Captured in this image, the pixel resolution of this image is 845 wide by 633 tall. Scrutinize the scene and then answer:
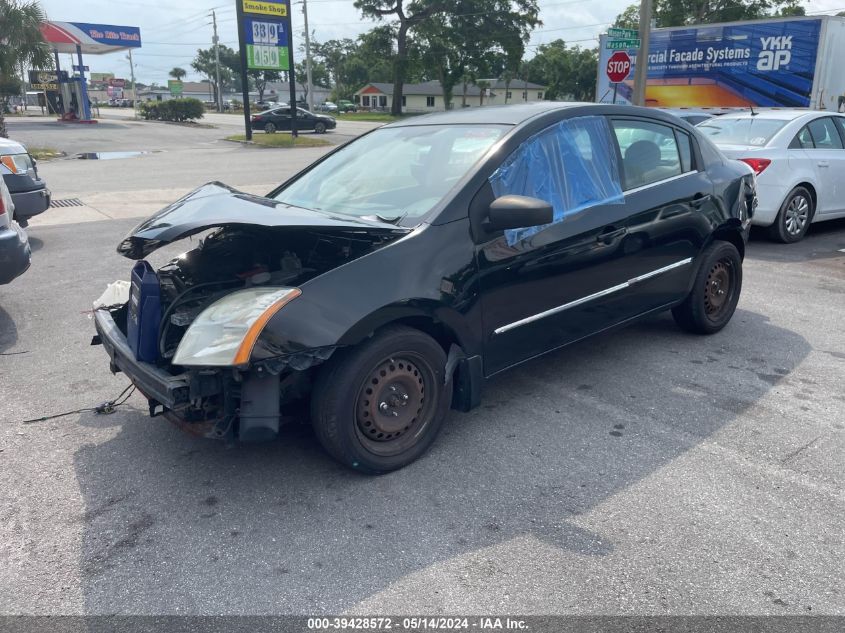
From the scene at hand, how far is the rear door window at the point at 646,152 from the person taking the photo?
14.5ft

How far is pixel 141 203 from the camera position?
38.3 ft

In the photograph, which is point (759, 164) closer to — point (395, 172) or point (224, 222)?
point (395, 172)

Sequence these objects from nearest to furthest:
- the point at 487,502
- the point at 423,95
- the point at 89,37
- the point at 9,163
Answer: the point at 487,502 < the point at 9,163 < the point at 89,37 < the point at 423,95

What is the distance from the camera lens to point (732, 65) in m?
17.3

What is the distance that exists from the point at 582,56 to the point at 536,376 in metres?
87.0

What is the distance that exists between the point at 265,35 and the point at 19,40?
9.64 m

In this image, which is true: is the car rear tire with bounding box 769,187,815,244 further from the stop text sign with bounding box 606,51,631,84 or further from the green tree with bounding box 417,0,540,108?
the green tree with bounding box 417,0,540,108

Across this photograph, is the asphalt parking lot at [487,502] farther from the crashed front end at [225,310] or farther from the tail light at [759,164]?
the tail light at [759,164]

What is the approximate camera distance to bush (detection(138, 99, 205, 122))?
43406 mm

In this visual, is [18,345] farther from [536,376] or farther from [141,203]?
[141,203]

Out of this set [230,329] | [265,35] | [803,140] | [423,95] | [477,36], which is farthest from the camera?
[423,95]

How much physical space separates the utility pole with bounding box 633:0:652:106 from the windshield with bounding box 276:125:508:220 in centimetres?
1401

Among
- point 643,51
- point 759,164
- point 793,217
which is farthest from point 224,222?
point 643,51

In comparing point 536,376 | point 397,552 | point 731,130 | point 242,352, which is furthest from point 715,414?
point 731,130
